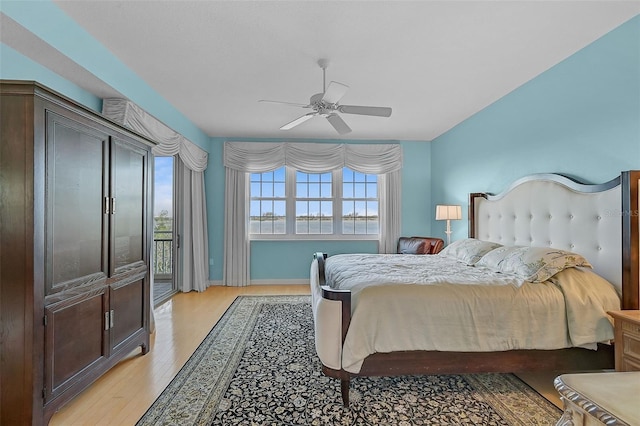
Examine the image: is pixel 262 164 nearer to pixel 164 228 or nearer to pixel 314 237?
pixel 314 237

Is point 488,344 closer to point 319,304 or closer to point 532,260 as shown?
point 532,260

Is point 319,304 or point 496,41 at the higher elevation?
point 496,41

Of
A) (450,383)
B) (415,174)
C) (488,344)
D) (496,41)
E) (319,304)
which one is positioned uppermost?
(496,41)

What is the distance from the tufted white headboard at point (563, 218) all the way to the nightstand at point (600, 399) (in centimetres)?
119

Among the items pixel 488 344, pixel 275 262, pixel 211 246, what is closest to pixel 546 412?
pixel 488 344

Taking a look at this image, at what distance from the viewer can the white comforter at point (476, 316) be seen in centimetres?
204

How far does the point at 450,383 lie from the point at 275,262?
145 inches

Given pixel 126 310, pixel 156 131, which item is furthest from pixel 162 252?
pixel 126 310

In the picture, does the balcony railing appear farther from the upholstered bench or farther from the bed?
the bed

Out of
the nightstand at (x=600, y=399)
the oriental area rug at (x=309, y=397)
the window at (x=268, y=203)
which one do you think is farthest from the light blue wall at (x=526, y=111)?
the oriental area rug at (x=309, y=397)

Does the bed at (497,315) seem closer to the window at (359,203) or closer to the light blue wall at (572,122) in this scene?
the light blue wall at (572,122)

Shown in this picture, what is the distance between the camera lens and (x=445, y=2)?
78.0 inches

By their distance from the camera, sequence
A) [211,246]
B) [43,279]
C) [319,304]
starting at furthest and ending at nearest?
[211,246]
[319,304]
[43,279]

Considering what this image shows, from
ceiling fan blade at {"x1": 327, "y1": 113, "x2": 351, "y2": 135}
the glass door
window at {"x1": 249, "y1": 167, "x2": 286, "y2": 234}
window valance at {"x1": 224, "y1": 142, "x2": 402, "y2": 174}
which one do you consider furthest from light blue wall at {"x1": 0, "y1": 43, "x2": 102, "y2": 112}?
window at {"x1": 249, "y1": 167, "x2": 286, "y2": 234}
